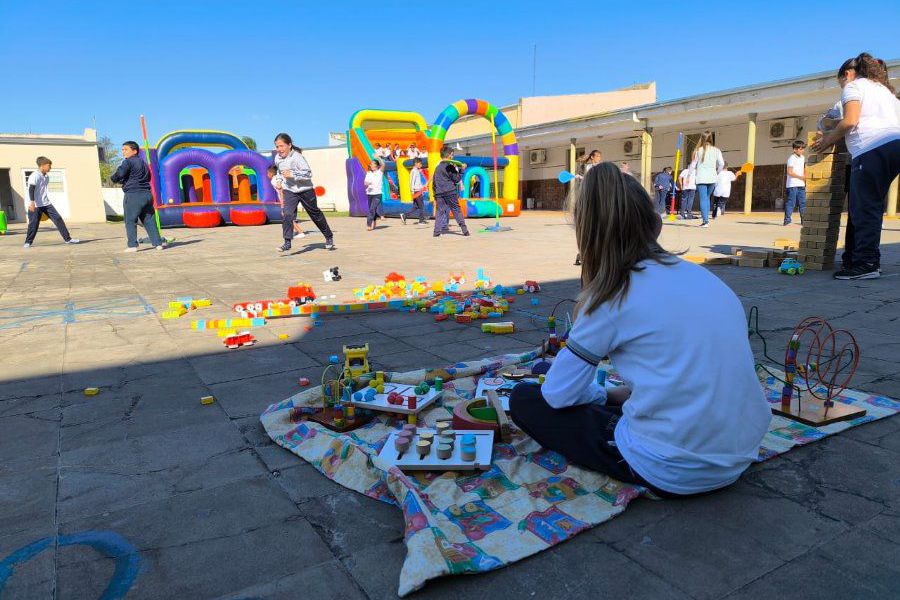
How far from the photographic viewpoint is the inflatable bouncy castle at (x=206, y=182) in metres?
17.7

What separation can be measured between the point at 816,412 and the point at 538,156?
27177mm

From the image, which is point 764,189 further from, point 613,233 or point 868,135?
point 613,233

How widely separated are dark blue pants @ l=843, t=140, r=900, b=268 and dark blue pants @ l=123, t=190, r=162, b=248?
10670 mm

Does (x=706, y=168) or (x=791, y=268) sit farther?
(x=706, y=168)

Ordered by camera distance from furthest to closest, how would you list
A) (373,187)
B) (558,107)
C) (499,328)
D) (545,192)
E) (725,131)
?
(558,107) → (545,192) → (725,131) → (373,187) → (499,328)

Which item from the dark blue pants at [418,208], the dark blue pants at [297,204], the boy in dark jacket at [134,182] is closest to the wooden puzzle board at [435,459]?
the dark blue pants at [297,204]

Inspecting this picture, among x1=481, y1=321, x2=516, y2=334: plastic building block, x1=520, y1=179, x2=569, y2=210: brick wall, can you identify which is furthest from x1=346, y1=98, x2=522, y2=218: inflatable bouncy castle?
x1=481, y1=321, x2=516, y2=334: plastic building block

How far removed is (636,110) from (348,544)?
20.8 m

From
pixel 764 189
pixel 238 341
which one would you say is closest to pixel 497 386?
pixel 238 341

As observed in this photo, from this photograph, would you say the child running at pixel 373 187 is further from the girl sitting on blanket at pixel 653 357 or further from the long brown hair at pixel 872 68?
the girl sitting on blanket at pixel 653 357

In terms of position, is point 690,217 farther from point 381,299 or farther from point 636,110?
point 381,299

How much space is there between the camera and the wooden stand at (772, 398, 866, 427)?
272 cm

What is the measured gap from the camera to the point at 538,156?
94.3ft

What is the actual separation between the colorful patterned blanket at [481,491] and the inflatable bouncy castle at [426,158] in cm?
1480
